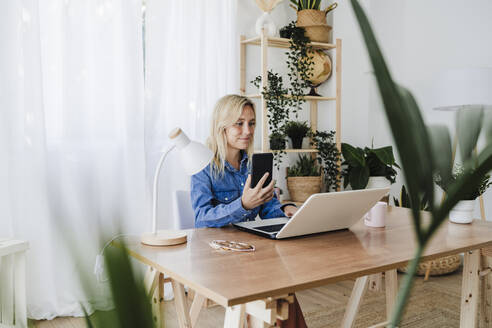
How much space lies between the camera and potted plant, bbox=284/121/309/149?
3818 mm

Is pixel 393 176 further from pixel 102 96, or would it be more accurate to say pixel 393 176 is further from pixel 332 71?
pixel 102 96

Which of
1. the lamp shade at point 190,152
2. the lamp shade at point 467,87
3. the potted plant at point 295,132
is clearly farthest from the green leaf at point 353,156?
the lamp shade at point 190,152

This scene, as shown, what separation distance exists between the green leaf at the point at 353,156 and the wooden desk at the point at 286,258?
71.6 inches

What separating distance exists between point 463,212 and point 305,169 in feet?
6.56

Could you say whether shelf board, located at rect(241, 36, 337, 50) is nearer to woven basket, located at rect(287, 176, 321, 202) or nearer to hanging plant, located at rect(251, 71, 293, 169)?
hanging plant, located at rect(251, 71, 293, 169)

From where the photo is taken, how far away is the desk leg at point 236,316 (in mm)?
1327

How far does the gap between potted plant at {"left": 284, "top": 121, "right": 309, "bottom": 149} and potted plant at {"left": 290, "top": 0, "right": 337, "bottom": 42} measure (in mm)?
735

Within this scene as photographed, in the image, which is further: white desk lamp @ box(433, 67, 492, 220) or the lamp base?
white desk lamp @ box(433, 67, 492, 220)

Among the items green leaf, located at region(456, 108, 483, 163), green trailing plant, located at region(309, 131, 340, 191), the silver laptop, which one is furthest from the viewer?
green trailing plant, located at region(309, 131, 340, 191)

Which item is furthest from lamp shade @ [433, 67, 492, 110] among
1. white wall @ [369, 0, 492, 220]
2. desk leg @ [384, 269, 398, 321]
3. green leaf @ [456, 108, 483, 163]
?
green leaf @ [456, 108, 483, 163]

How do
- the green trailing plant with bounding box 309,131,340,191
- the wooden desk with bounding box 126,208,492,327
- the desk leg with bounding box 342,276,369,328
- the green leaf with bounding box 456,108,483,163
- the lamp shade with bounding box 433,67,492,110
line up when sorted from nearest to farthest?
the green leaf with bounding box 456,108,483,163 < the wooden desk with bounding box 126,208,492,327 < the desk leg with bounding box 342,276,369,328 < the lamp shade with bounding box 433,67,492,110 < the green trailing plant with bounding box 309,131,340,191

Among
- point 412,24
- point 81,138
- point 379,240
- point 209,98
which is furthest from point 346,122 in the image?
point 379,240

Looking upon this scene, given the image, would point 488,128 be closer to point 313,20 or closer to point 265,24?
point 265,24

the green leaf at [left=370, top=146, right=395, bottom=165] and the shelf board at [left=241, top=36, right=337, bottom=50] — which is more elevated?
the shelf board at [left=241, top=36, right=337, bottom=50]
